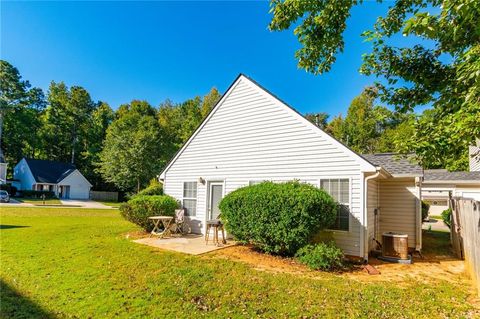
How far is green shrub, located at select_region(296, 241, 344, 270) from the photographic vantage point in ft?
21.9

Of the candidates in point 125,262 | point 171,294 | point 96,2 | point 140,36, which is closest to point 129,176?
point 140,36

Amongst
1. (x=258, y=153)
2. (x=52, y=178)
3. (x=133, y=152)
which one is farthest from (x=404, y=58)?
(x=52, y=178)

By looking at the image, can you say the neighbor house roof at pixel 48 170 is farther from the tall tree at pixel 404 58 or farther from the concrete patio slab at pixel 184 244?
the tall tree at pixel 404 58

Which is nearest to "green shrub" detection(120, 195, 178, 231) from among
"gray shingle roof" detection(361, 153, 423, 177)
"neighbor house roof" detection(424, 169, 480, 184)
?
"gray shingle roof" detection(361, 153, 423, 177)

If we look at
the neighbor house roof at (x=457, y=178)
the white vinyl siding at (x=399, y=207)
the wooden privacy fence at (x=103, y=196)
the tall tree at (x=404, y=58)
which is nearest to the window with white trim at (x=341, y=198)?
the white vinyl siding at (x=399, y=207)

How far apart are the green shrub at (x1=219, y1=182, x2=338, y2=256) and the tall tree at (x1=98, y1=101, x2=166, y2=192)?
93.7 ft

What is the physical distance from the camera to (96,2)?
9.51 metres

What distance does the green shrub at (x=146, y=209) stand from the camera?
10812 millimetres

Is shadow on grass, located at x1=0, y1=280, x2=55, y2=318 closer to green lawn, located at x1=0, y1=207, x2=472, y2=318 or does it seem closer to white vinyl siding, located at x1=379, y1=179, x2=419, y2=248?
green lawn, located at x1=0, y1=207, x2=472, y2=318

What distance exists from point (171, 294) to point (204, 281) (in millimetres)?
844

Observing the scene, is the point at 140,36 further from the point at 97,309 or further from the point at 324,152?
the point at 97,309

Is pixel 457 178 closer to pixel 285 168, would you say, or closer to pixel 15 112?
pixel 285 168

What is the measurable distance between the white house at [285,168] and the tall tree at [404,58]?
2875 mm

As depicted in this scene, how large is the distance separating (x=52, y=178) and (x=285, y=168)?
134 feet
